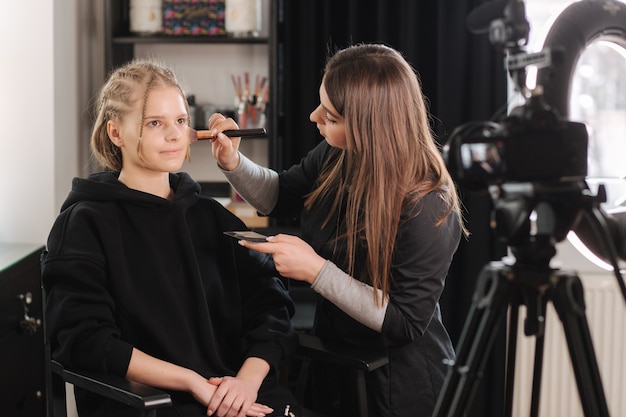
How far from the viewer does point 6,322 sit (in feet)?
7.36

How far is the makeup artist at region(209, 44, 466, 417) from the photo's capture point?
5.84ft

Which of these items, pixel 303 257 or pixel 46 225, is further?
pixel 46 225

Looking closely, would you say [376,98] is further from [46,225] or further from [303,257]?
[46,225]

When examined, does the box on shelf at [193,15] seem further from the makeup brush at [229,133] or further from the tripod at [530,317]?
the tripod at [530,317]

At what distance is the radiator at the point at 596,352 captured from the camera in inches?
112

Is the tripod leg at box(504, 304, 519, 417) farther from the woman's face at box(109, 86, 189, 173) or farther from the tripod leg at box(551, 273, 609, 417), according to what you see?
the woman's face at box(109, 86, 189, 173)

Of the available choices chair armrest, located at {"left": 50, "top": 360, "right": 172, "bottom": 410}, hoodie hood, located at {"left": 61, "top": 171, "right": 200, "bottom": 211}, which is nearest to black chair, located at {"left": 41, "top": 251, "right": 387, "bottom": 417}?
chair armrest, located at {"left": 50, "top": 360, "right": 172, "bottom": 410}

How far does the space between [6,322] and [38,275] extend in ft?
1.08

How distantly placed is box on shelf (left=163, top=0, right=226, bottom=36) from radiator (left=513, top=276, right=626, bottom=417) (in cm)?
151

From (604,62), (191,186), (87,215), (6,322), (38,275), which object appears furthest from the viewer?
(604,62)

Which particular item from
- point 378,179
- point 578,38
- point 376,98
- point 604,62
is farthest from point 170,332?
point 604,62

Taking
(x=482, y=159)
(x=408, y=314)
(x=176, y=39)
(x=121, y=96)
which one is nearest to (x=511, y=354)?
(x=482, y=159)

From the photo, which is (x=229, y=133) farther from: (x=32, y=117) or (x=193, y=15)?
(x=193, y=15)

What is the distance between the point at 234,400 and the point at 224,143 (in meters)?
0.62
